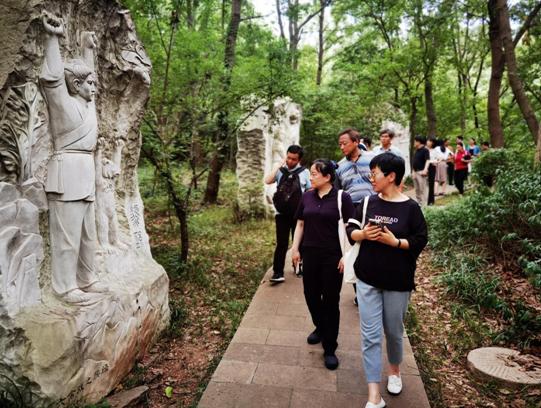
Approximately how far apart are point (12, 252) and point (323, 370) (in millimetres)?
2768

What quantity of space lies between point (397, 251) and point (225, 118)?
4503mm

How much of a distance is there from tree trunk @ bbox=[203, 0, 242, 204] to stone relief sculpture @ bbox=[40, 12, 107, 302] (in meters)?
3.14

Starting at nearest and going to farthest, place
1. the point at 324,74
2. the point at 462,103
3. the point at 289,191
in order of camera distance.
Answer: the point at 289,191 < the point at 462,103 < the point at 324,74

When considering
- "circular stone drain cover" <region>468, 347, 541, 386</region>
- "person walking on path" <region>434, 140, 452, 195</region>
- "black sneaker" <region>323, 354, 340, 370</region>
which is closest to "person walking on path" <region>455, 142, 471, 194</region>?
"person walking on path" <region>434, 140, 452, 195</region>

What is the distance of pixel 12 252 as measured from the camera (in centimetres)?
272

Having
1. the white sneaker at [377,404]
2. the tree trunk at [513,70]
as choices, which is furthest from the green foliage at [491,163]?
the white sneaker at [377,404]

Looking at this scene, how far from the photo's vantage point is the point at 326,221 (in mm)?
Result: 3494

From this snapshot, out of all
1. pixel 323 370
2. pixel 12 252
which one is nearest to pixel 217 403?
pixel 323 370

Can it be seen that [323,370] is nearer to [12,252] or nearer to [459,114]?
[12,252]

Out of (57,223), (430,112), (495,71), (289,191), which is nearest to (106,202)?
(57,223)

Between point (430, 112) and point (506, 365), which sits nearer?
point (506, 365)

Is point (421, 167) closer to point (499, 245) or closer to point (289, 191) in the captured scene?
point (499, 245)

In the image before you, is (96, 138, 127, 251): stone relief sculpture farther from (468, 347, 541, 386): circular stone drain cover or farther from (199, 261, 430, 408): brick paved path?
(468, 347, 541, 386): circular stone drain cover

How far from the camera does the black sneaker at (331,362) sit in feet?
11.6
